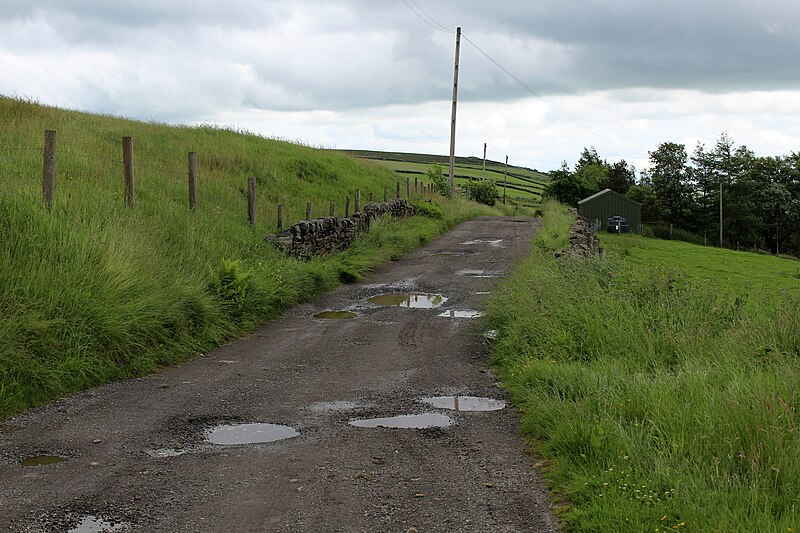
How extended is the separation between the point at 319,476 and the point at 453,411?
2313 millimetres

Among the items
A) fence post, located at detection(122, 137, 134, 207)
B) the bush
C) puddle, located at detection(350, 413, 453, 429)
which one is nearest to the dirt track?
puddle, located at detection(350, 413, 453, 429)

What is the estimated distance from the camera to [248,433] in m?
7.09

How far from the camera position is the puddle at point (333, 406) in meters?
7.88

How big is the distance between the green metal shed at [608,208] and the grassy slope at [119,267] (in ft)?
173

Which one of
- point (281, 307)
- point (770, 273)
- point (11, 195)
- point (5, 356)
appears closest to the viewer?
point (5, 356)

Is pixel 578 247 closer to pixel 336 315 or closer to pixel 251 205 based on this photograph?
pixel 251 205

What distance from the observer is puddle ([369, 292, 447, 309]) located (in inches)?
582

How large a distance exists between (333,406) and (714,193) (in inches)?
3298

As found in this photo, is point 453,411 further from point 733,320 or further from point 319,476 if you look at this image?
point 733,320

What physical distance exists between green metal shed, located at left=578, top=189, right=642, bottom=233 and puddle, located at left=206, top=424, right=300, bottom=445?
6698 cm

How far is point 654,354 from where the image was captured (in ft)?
28.9

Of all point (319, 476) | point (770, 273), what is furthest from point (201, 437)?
point (770, 273)

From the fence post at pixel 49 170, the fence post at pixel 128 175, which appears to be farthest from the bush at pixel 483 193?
the fence post at pixel 49 170

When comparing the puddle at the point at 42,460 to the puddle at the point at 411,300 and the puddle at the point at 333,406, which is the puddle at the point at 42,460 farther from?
the puddle at the point at 411,300
